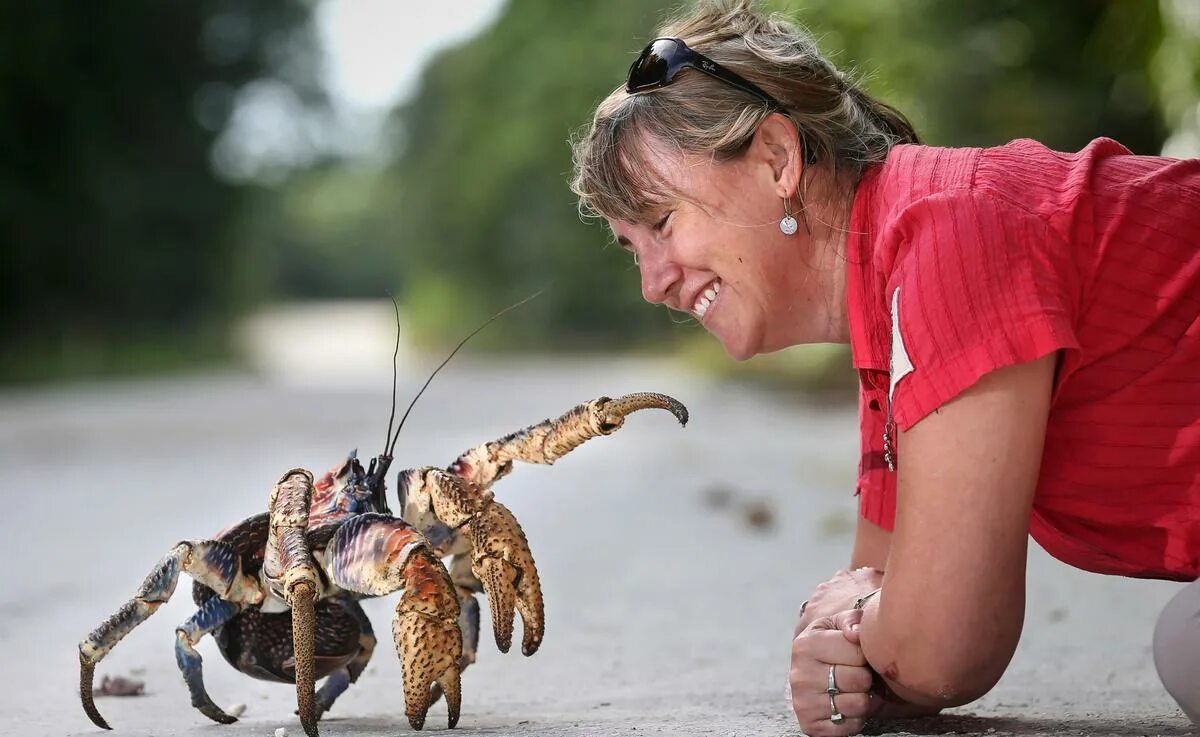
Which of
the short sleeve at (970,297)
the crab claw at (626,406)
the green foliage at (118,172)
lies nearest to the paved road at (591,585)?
the crab claw at (626,406)

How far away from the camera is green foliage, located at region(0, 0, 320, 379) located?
17.0m

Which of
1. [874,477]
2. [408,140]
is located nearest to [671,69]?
[874,477]

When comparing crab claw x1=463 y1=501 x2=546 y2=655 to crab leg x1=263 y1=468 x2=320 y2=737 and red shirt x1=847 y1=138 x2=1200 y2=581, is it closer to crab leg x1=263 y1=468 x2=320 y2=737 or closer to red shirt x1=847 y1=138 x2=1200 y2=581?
crab leg x1=263 y1=468 x2=320 y2=737

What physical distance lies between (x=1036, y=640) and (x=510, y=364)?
18382mm

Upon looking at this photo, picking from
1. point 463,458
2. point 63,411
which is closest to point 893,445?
point 463,458

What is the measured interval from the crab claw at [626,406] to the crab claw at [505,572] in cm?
26

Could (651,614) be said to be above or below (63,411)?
below

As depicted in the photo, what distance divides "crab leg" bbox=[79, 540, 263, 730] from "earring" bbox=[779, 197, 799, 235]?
1202 millimetres

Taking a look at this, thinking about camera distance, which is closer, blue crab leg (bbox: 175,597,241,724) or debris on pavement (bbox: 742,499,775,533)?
blue crab leg (bbox: 175,597,241,724)

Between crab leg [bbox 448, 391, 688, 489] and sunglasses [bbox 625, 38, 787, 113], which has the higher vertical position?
sunglasses [bbox 625, 38, 787, 113]

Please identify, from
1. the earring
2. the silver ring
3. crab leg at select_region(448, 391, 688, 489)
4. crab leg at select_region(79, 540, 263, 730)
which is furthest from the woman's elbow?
crab leg at select_region(79, 540, 263, 730)

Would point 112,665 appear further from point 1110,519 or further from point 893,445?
A: point 1110,519

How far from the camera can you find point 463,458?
2469 millimetres

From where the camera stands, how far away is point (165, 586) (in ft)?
7.80
